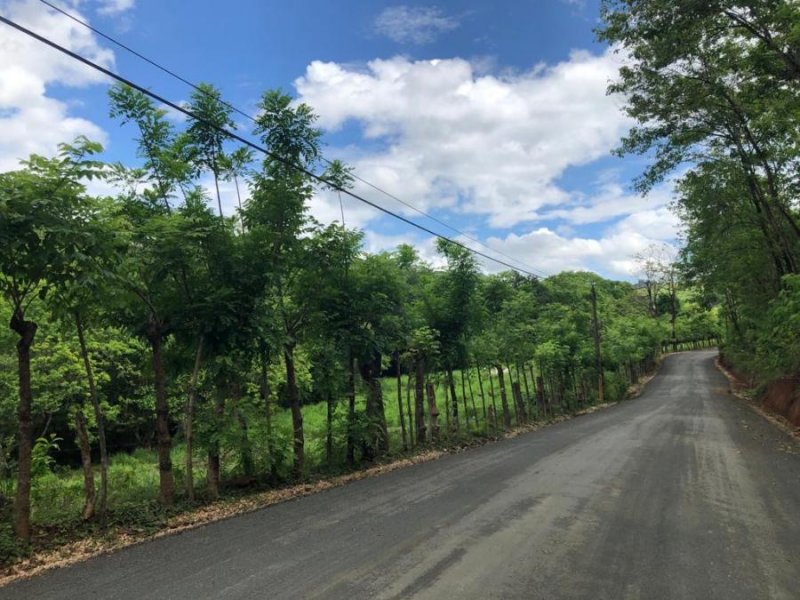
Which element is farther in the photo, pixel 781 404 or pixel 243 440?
pixel 781 404

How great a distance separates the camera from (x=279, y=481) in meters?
9.18

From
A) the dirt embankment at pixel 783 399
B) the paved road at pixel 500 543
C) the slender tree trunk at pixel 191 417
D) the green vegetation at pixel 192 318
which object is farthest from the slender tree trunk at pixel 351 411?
the dirt embankment at pixel 783 399

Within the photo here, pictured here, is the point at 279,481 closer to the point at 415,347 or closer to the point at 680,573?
the point at 415,347

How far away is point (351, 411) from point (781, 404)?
18.9 meters

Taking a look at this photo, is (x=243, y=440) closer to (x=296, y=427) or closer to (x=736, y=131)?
(x=296, y=427)

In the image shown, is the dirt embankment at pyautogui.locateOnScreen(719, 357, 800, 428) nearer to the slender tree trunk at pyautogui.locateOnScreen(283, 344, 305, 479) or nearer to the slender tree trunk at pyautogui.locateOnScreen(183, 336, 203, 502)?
the slender tree trunk at pyautogui.locateOnScreen(283, 344, 305, 479)

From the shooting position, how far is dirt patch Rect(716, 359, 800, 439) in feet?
56.4

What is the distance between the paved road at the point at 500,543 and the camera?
4.46m

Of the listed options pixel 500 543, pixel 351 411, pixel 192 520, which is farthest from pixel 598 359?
pixel 192 520

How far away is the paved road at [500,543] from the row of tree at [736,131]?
17.0ft

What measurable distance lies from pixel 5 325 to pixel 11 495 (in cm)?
266

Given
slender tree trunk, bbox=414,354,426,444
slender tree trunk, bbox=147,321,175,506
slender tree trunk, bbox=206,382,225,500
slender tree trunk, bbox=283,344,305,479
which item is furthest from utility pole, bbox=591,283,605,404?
slender tree trunk, bbox=147,321,175,506

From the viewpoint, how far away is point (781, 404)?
20.7m

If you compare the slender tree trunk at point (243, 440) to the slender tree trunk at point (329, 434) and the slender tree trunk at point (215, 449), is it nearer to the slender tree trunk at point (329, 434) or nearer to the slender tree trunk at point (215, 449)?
the slender tree trunk at point (215, 449)
